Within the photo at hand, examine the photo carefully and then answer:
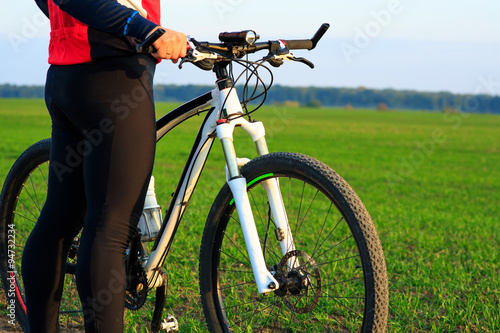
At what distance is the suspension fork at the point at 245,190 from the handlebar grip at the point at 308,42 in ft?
1.11

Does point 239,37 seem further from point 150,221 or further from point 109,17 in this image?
point 150,221

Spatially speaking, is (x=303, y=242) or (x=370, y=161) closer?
(x=303, y=242)

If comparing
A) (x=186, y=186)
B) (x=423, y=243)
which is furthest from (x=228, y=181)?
(x=423, y=243)

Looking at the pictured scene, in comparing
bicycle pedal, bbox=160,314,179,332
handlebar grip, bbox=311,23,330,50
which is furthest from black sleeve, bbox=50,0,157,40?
bicycle pedal, bbox=160,314,179,332

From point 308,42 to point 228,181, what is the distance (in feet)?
2.41

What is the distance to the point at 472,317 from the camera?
3576mm

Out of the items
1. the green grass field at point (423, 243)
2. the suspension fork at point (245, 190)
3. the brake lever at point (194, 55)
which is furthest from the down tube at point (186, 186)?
the green grass field at point (423, 243)

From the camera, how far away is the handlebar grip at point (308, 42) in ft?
7.89

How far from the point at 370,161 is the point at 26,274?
16918mm

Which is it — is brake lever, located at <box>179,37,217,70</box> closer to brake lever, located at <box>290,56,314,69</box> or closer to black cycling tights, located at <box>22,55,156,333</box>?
black cycling tights, located at <box>22,55,156,333</box>

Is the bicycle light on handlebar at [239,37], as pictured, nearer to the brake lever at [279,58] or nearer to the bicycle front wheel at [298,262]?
the brake lever at [279,58]

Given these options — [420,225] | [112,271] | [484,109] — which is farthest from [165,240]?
[484,109]

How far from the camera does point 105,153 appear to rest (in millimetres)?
2029

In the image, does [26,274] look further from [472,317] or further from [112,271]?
[472,317]
